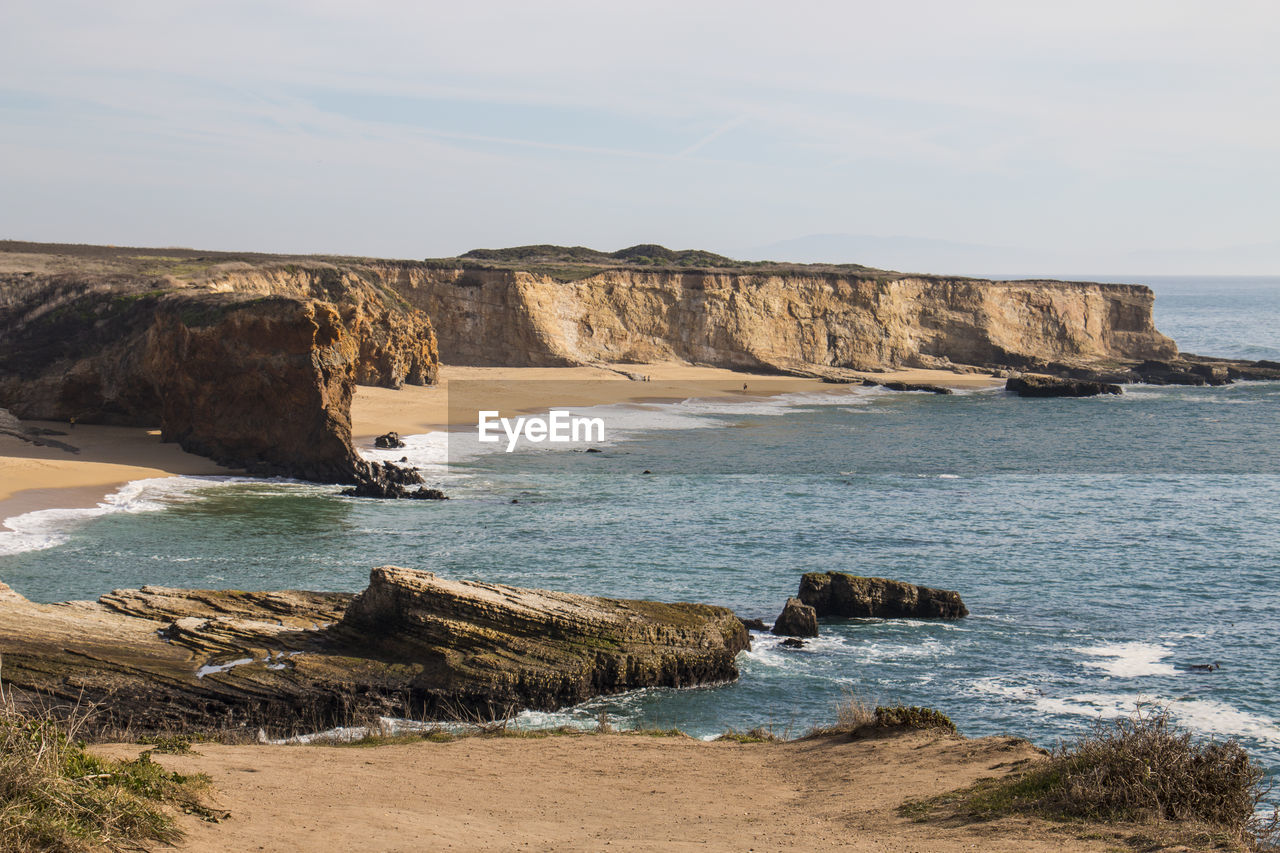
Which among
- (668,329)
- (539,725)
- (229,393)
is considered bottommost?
(539,725)

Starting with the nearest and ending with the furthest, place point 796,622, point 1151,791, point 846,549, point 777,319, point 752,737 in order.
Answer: point 1151,791 < point 752,737 < point 796,622 < point 846,549 < point 777,319

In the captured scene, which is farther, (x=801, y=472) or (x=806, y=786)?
(x=801, y=472)

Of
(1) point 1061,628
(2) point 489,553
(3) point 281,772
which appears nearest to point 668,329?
(2) point 489,553

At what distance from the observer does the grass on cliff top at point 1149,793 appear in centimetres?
1112

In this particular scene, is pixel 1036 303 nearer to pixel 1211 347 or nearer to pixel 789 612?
pixel 1211 347

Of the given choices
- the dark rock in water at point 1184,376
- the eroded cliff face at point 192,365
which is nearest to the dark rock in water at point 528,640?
the eroded cliff face at point 192,365

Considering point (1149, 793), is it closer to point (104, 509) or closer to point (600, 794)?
point (600, 794)

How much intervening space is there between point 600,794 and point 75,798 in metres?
6.28

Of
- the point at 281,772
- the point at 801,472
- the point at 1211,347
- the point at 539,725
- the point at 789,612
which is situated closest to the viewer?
the point at 281,772

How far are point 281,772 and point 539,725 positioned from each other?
615cm

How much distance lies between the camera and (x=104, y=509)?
3397 cm

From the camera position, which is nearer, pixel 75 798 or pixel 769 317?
pixel 75 798

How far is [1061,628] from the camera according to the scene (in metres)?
25.7

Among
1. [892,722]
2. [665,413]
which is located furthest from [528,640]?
[665,413]
